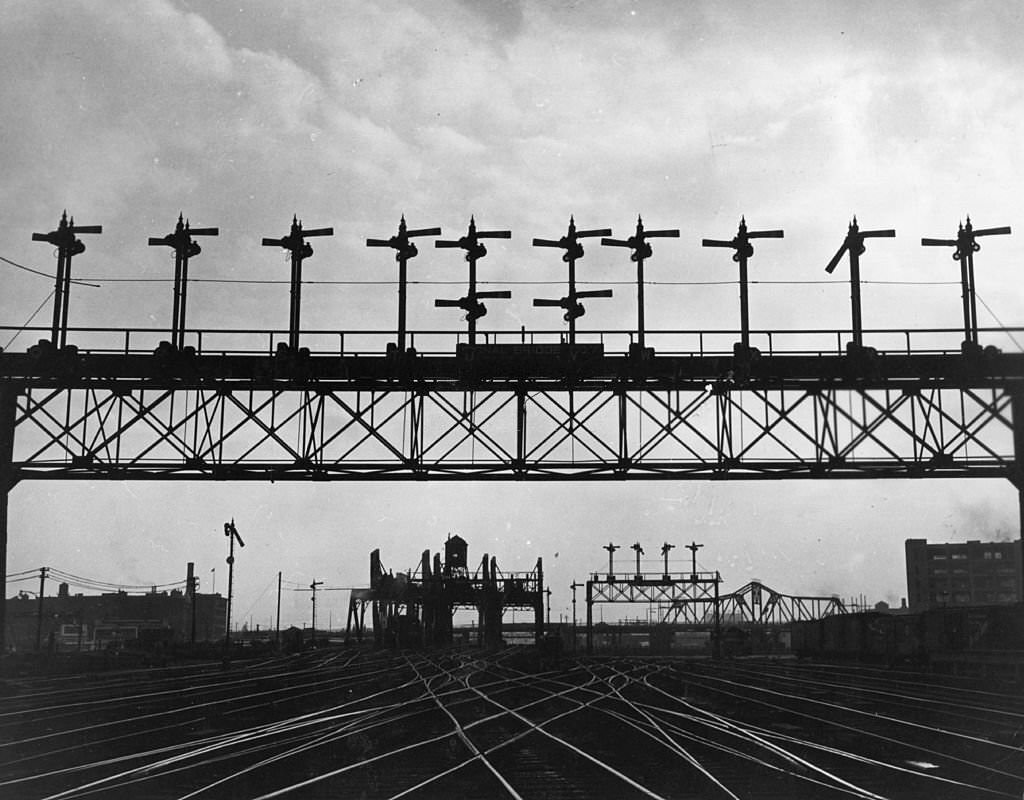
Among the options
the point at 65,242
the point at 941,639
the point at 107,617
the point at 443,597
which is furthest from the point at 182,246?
the point at 107,617

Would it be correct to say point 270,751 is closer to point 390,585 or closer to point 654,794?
point 654,794

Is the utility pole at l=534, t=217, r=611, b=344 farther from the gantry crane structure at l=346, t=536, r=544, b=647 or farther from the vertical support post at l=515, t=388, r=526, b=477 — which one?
the gantry crane structure at l=346, t=536, r=544, b=647

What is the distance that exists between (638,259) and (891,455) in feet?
31.5

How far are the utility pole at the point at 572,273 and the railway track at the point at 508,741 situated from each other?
37.7 ft

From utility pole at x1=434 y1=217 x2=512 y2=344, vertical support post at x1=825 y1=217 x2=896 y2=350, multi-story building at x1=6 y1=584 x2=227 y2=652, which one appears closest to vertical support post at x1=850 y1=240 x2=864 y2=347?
vertical support post at x1=825 y1=217 x2=896 y2=350

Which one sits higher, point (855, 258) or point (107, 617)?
point (855, 258)

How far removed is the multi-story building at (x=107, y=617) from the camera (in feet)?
506

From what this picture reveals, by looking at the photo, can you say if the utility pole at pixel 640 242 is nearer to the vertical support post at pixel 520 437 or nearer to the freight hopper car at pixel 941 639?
the vertical support post at pixel 520 437

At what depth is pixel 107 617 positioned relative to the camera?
167000mm

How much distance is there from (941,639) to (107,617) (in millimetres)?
144230

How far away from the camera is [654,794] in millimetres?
15703

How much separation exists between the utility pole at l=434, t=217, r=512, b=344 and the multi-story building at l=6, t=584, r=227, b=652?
12767 cm

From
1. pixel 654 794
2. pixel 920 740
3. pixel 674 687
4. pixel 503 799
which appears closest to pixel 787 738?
pixel 920 740

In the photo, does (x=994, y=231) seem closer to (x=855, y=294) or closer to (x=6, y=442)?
(x=855, y=294)
